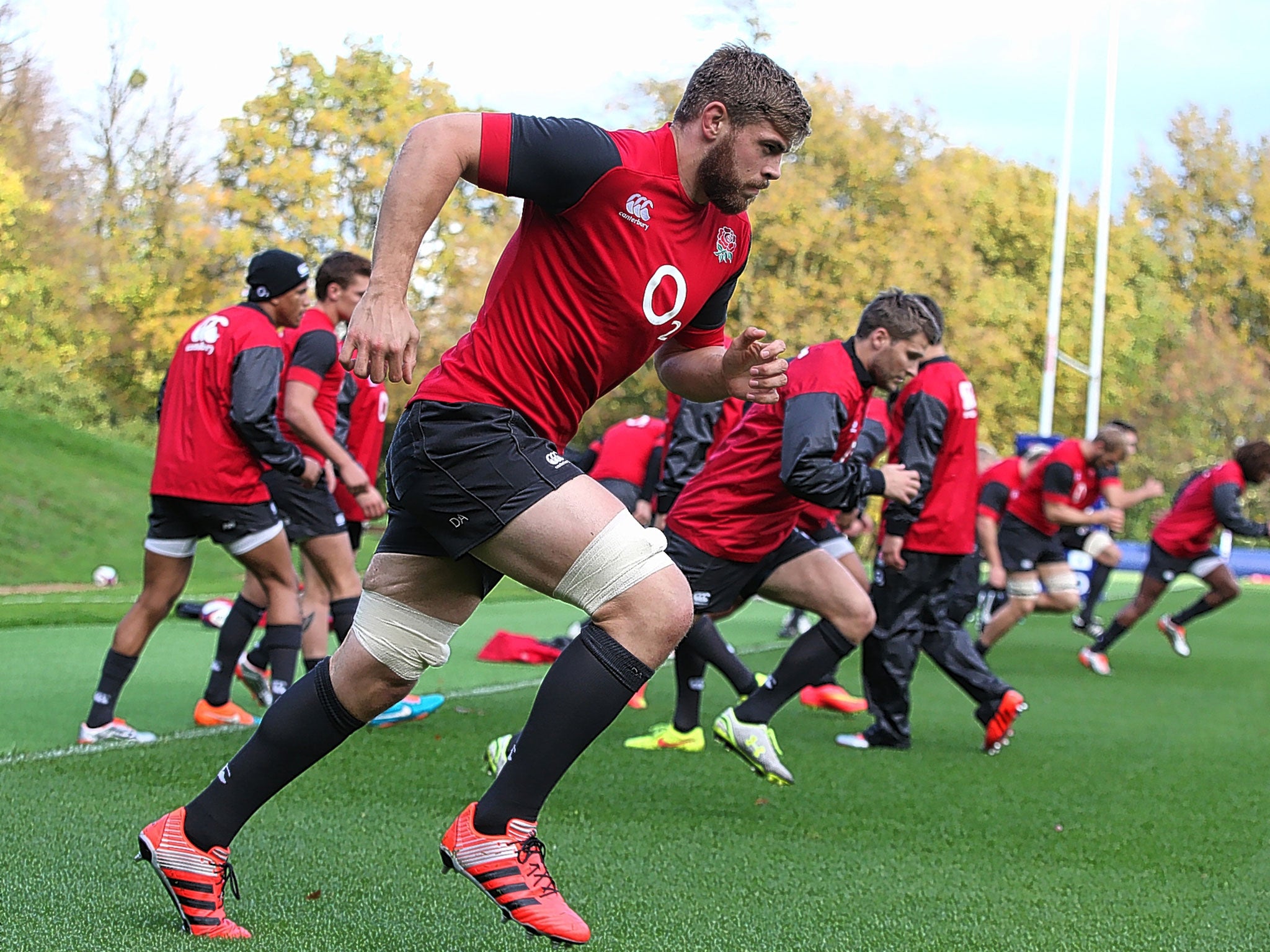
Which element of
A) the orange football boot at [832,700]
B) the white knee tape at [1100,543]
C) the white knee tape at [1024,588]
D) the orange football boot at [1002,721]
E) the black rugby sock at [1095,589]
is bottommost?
the black rugby sock at [1095,589]

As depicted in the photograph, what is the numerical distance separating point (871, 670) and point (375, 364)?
16.0 feet

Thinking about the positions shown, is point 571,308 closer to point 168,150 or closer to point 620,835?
point 620,835

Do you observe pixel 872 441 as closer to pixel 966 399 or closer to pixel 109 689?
pixel 966 399

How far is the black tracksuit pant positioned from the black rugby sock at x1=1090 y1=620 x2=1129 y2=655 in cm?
515

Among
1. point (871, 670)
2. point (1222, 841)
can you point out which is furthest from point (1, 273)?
point (1222, 841)

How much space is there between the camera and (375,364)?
2.71m

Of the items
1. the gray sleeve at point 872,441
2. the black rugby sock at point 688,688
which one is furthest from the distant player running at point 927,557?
the black rugby sock at point 688,688

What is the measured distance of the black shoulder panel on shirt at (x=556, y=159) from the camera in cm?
293

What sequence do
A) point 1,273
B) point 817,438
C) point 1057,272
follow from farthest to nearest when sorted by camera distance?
point 1057,272
point 1,273
point 817,438

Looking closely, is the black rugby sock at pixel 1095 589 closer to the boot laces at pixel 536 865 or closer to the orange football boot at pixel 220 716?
the orange football boot at pixel 220 716

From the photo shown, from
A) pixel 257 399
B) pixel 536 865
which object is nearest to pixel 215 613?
pixel 257 399

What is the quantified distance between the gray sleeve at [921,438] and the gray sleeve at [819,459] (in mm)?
1184

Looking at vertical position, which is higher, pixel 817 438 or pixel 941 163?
pixel 941 163

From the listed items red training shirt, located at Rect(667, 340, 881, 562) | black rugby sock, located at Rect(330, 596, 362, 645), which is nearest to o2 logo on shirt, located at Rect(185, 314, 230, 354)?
black rugby sock, located at Rect(330, 596, 362, 645)
